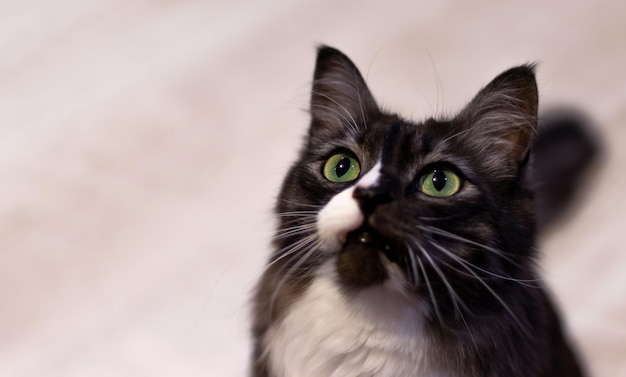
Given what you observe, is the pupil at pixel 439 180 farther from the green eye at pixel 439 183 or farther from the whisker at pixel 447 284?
the whisker at pixel 447 284

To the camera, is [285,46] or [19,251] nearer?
[19,251]

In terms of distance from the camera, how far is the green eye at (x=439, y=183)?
1.18 metres

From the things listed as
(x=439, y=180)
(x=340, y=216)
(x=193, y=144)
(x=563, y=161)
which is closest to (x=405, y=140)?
(x=439, y=180)

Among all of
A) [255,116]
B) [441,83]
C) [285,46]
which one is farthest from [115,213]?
[441,83]

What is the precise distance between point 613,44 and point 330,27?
32.2 inches

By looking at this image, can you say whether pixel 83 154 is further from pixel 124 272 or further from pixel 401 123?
pixel 401 123

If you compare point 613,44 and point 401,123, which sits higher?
point 613,44

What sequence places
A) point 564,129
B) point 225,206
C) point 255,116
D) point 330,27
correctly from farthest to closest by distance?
point 330,27 < point 255,116 < point 225,206 < point 564,129

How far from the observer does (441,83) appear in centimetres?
222

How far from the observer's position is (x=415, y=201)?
1.14 m

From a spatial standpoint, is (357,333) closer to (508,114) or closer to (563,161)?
(508,114)

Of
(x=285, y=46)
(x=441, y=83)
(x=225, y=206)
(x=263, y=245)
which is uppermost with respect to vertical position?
(x=285, y=46)

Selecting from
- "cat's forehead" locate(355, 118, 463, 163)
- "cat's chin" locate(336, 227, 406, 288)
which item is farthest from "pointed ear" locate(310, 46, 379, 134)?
"cat's chin" locate(336, 227, 406, 288)

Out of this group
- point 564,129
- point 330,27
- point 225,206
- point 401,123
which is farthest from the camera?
point 330,27
